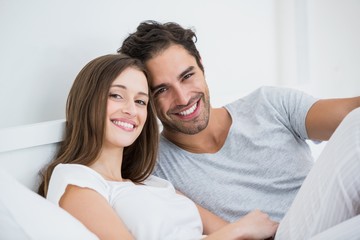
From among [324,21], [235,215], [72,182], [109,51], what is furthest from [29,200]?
[324,21]

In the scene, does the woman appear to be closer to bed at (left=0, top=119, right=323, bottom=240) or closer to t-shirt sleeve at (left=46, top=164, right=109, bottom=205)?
t-shirt sleeve at (left=46, top=164, right=109, bottom=205)

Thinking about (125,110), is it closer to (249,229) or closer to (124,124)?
(124,124)

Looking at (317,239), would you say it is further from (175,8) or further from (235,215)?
(175,8)

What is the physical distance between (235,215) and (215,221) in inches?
4.5

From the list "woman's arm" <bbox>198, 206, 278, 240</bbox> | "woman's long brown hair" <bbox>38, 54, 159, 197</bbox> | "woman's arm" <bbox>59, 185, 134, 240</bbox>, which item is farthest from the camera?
"woman's long brown hair" <bbox>38, 54, 159, 197</bbox>

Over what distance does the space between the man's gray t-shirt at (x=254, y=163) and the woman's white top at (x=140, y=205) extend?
19cm

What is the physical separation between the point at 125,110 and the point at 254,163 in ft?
1.61

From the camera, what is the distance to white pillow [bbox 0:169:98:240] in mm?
717

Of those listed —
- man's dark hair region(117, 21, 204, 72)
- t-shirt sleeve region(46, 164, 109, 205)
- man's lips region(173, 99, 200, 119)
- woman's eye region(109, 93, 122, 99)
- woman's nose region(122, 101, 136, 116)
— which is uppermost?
man's dark hair region(117, 21, 204, 72)

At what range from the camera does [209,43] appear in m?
2.11

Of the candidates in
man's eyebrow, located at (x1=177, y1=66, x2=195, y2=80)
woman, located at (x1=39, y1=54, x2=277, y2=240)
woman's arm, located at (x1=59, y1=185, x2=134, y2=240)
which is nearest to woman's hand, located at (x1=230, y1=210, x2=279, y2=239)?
woman, located at (x1=39, y1=54, x2=277, y2=240)

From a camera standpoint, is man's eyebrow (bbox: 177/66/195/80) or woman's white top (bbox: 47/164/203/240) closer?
woman's white top (bbox: 47/164/203/240)

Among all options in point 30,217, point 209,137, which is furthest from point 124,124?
point 30,217

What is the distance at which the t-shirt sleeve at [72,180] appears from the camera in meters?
1.07
